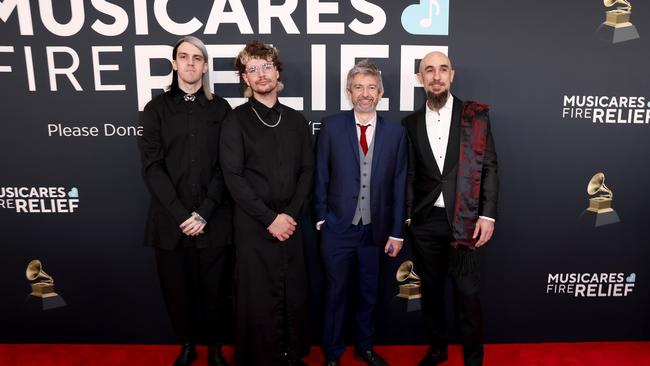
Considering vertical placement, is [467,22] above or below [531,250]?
above

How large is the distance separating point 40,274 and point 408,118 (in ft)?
8.52

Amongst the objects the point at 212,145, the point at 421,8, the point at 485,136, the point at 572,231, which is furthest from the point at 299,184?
the point at 572,231

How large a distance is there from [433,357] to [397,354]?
27 cm

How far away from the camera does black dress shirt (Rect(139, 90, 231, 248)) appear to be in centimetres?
250

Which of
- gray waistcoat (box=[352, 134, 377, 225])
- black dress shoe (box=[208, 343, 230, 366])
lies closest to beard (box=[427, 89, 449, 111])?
gray waistcoat (box=[352, 134, 377, 225])

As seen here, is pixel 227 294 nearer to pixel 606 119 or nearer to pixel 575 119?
pixel 575 119

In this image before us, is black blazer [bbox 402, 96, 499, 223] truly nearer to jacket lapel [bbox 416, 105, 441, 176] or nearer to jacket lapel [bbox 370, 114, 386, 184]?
jacket lapel [bbox 416, 105, 441, 176]

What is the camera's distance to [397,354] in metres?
3.06

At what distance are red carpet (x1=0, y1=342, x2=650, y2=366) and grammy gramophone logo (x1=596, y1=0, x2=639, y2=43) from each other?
6.57 feet

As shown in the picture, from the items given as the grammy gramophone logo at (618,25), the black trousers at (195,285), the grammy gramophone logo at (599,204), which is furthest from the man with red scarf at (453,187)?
the black trousers at (195,285)

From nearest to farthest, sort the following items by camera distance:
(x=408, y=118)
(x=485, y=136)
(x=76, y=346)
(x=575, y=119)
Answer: (x=485, y=136) < (x=408, y=118) < (x=575, y=119) < (x=76, y=346)

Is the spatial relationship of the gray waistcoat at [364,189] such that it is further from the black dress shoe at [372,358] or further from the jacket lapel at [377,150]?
the black dress shoe at [372,358]

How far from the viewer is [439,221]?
2.63 metres

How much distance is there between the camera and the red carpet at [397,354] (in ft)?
9.68
